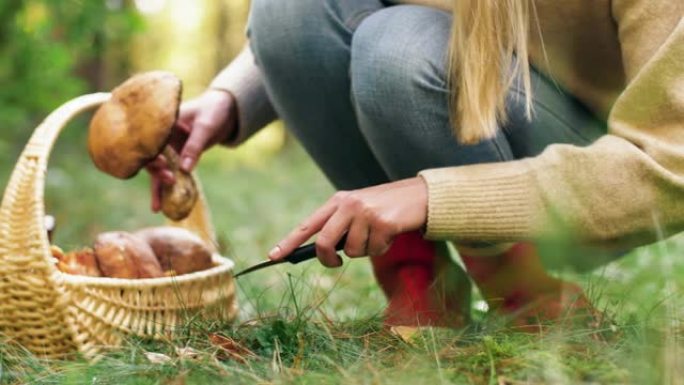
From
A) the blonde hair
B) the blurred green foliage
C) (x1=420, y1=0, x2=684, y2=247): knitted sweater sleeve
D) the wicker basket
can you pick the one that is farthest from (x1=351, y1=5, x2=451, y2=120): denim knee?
the blurred green foliage

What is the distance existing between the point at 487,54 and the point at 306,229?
0.37 metres

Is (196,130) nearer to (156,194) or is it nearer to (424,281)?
(156,194)

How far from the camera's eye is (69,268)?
1.54m

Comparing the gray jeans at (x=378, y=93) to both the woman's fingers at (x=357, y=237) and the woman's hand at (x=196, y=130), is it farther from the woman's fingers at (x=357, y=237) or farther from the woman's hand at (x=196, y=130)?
the woman's fingers at (x=357, y=237)

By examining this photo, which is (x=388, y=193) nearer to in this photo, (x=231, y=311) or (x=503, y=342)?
(x=503, y=342)

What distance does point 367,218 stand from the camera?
4.18ft

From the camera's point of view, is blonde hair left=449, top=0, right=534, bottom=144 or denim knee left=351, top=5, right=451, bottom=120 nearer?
blonde hair left=449, top=0, right=534, bottom=144

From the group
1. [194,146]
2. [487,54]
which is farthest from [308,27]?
[487,54]

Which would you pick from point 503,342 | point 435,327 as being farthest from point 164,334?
point 503,342

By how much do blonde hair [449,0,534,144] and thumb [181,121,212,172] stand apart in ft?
1.93

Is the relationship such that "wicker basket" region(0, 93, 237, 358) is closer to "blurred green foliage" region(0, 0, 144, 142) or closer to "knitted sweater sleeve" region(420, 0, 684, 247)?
"knitted sweater sleeve" region(420, 0, 684, 247)

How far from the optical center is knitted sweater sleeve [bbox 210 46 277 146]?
1.85 m

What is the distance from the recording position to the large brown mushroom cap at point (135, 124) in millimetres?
1586

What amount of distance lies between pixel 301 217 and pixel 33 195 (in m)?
2.13
